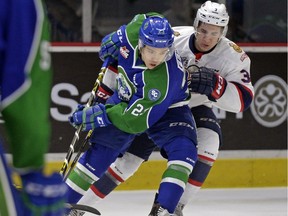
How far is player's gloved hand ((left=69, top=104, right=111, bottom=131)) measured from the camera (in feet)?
10.7

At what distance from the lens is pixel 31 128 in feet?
4.29

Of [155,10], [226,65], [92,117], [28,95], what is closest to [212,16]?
[226,65]

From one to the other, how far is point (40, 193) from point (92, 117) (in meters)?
1.96

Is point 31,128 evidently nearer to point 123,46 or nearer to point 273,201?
point 123,46

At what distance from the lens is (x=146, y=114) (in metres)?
3.19

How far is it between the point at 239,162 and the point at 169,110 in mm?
Answer: 1436

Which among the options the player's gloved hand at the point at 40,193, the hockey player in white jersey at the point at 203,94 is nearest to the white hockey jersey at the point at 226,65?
the hockey player in white jersey at the point at 203,94

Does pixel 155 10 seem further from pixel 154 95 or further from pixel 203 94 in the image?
pixel 154 95

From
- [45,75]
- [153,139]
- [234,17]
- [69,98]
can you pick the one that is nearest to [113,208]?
[69,98]

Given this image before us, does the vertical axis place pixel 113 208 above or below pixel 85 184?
below

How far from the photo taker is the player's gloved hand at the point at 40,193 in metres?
1.33

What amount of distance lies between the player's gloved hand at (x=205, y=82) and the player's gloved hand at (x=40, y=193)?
199cm

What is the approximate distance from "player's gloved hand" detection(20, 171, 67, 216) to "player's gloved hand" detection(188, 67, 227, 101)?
1.99m

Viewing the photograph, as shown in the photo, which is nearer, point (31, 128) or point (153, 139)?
point (31, 128)
